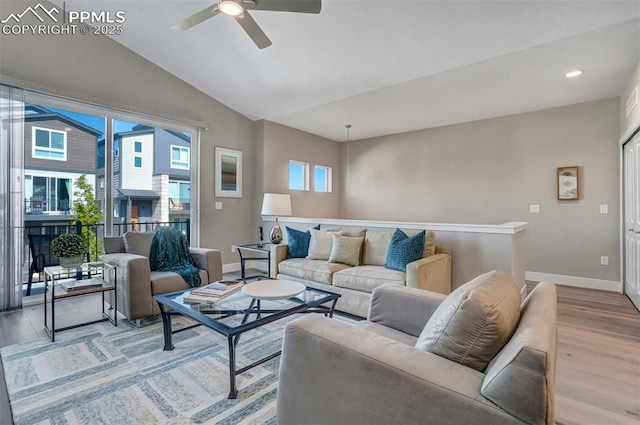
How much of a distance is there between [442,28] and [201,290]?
3016 mm

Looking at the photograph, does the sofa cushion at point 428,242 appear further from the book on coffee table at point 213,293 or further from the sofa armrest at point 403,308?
the book on coffee table at point 213,293


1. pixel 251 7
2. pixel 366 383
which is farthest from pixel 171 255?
pixel 366 383

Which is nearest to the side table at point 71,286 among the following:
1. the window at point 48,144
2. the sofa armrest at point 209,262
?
the sofa armrest at point 209,262

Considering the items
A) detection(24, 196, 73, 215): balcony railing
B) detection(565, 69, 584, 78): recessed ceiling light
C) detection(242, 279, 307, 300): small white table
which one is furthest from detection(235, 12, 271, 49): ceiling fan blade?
detection(565, 69, 584, 78): recessed ceiling light

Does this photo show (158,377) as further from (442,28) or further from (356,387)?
(442,28)

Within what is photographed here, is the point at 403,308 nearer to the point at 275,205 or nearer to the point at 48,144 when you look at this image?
the point at 275,205

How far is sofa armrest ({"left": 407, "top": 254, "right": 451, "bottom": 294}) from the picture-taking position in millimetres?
2578

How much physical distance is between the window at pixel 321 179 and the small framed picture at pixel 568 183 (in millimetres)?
3964

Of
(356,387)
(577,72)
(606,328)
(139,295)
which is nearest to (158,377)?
(139,295)

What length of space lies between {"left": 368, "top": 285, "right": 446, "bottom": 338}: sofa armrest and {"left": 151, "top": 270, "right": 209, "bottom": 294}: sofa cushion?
1.97 m

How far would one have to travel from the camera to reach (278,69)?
387 centimetres

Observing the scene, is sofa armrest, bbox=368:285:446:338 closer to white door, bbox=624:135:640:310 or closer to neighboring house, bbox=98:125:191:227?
white door, bbox=624:135:640:310

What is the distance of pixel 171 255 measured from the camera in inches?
128

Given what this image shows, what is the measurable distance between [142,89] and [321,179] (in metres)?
3.59
